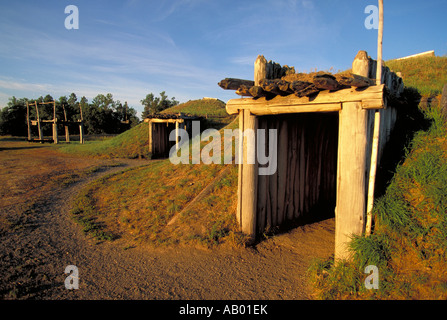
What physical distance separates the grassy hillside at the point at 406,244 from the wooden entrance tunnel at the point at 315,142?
31 cm

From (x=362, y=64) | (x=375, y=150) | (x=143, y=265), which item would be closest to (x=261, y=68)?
(x=362, y=64)

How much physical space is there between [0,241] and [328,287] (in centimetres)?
613

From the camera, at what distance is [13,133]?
35.2 m

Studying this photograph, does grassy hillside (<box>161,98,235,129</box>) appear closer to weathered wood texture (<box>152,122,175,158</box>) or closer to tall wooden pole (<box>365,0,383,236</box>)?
weathered wood texture (<box>152,122,175,158</box>)

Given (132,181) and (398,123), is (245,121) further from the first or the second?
(132,181)

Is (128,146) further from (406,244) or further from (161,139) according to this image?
(406,244)

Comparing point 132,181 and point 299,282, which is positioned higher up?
point 132,181

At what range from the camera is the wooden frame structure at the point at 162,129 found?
16.7m

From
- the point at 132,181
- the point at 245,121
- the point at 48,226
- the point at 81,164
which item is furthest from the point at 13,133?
the point at 245,121

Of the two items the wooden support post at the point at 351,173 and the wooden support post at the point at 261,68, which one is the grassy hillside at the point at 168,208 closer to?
the wooden support post at the point at 351,173

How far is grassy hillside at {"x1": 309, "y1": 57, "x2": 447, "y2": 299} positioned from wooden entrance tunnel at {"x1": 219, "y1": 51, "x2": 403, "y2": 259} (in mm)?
309

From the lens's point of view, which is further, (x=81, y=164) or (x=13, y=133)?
(x=13, y=133)
